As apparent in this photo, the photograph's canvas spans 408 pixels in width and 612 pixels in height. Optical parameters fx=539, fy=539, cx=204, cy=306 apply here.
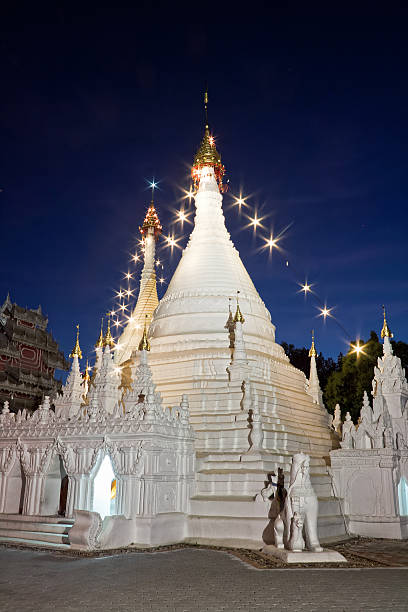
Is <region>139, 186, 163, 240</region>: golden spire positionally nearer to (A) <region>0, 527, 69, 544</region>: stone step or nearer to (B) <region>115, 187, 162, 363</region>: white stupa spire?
(B) <region>115, 187, 162, 363</region>: white stupa spire

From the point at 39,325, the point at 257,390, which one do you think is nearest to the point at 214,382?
the point at 257,390

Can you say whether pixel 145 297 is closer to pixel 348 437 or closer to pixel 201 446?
pixel 201 446

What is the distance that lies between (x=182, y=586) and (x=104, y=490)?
10.3 metres

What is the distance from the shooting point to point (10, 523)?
68.9 ft

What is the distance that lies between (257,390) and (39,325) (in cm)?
3927

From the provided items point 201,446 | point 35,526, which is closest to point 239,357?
point 201,446

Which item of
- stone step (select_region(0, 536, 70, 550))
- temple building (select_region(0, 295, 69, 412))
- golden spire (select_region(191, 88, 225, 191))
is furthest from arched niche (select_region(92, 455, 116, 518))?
temple building (select_region(0, 295, 69, 412))

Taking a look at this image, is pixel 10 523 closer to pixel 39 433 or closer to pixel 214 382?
pixel 39 433

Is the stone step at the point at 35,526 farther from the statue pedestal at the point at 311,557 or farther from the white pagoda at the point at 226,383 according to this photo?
the statue pedestal at the point at 311,557

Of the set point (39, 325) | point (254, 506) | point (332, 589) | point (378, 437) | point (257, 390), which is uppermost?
point (39, 325)

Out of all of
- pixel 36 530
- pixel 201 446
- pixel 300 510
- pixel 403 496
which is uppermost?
pixel 201 446

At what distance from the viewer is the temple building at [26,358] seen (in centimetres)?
5312

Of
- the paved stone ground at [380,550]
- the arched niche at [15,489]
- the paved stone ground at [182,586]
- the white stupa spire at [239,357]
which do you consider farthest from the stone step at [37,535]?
the white stupa spire at [239,357]

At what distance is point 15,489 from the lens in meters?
23.5
